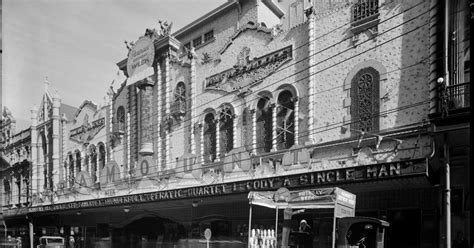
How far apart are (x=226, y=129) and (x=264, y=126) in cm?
234

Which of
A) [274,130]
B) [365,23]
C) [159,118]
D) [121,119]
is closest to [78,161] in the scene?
[121,119]

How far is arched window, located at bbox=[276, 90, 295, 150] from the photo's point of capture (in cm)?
1736

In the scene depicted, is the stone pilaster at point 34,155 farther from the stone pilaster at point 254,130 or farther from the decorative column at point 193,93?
the stone pilaster at point 254,130

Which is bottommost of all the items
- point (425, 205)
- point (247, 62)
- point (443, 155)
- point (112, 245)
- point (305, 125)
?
point (112, 245)

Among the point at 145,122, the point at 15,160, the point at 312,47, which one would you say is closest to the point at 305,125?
the point at 312,47

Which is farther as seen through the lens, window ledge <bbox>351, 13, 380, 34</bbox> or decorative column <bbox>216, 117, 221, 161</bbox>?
decorative column <bbox>216, 117, 221, 161</bbox>

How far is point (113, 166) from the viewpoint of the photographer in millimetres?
25109

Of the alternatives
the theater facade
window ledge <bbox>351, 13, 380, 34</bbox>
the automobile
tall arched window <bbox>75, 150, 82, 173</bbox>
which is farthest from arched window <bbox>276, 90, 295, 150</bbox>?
tall arched window <bbox>75, 150, 82, 173</bbox>

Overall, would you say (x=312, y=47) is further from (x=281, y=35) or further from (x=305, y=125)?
(x=305, y=125)

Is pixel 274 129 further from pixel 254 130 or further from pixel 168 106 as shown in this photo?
pixel 168 106

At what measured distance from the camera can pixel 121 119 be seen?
1051 inches

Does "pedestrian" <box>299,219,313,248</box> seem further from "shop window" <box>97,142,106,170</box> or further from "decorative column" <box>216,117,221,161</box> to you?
"shop window" <box>97,142,106,170</box>

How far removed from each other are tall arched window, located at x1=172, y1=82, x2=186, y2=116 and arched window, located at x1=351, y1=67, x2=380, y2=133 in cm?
960

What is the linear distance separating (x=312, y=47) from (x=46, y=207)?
20868mm
